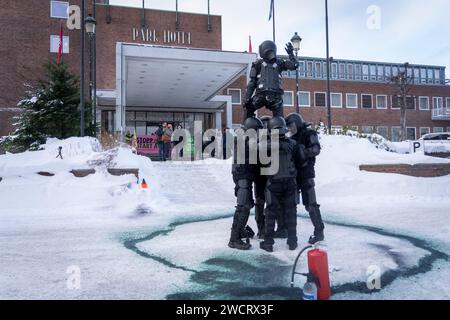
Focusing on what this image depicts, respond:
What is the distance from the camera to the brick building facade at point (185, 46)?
2636 centimetres

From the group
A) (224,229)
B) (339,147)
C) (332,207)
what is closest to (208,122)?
(339,147)

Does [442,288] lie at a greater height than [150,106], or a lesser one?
lesser

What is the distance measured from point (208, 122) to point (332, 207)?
21.6 metres

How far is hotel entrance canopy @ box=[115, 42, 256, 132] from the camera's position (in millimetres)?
14617

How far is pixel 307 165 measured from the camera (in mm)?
5090

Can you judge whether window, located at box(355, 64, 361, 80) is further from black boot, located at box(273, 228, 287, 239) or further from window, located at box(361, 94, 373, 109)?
black boot, located at box(273, 228, 287, 239)

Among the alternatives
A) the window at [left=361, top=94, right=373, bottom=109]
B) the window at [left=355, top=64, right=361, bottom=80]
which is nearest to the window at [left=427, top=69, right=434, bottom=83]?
the window at [left=355, top=64, right=361, bottom=80]

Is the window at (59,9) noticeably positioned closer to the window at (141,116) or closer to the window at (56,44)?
the window at (56,44)

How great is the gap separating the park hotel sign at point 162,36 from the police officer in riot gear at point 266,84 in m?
26.9

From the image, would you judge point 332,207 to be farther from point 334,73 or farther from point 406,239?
point 334,73

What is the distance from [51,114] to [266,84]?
1069 cm

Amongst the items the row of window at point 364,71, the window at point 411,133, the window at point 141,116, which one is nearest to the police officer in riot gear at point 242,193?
the window at point 141,116
